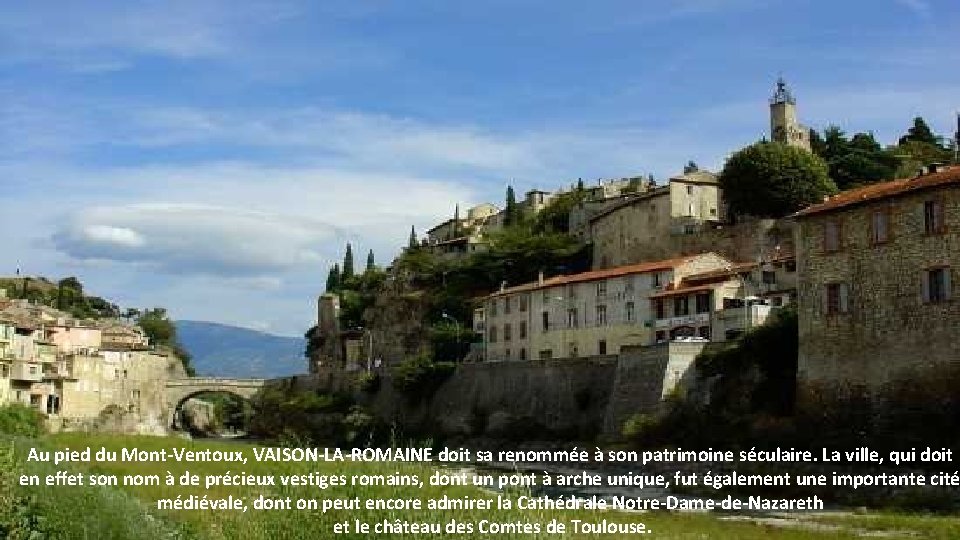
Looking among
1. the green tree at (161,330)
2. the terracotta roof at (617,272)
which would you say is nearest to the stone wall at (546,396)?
the terracotta roof at (617,272)

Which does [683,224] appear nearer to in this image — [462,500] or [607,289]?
[607,289]

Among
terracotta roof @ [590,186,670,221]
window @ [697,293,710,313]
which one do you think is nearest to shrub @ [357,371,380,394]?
terracotta roof @ [590,186,670,221]

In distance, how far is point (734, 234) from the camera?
232 ft

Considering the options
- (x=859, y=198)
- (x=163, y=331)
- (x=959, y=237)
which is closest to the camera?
(x=959, y=237)

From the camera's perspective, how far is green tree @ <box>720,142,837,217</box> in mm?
71250

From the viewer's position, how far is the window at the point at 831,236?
41.7 meters

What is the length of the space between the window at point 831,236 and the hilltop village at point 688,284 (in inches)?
2.2

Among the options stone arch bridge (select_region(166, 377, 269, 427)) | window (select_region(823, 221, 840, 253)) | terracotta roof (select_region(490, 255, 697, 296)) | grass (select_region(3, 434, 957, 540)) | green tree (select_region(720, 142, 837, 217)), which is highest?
green tree (select_region(720, 142, 837, 217))

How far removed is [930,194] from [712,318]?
18.6 m

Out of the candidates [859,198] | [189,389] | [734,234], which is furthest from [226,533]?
[189,389]

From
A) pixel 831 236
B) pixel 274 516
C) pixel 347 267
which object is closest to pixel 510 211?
pixel 347 267

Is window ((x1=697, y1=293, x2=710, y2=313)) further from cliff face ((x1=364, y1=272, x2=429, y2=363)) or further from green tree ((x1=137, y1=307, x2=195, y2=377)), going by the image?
green tree ((x1=137, y1=307, x2=195, y2=377))

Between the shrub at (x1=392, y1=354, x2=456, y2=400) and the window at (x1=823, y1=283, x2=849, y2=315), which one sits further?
the shrub at (x1=392, y1=354, x2=456, y2=400)

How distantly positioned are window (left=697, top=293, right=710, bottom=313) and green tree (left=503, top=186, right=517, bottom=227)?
61.5 metres
